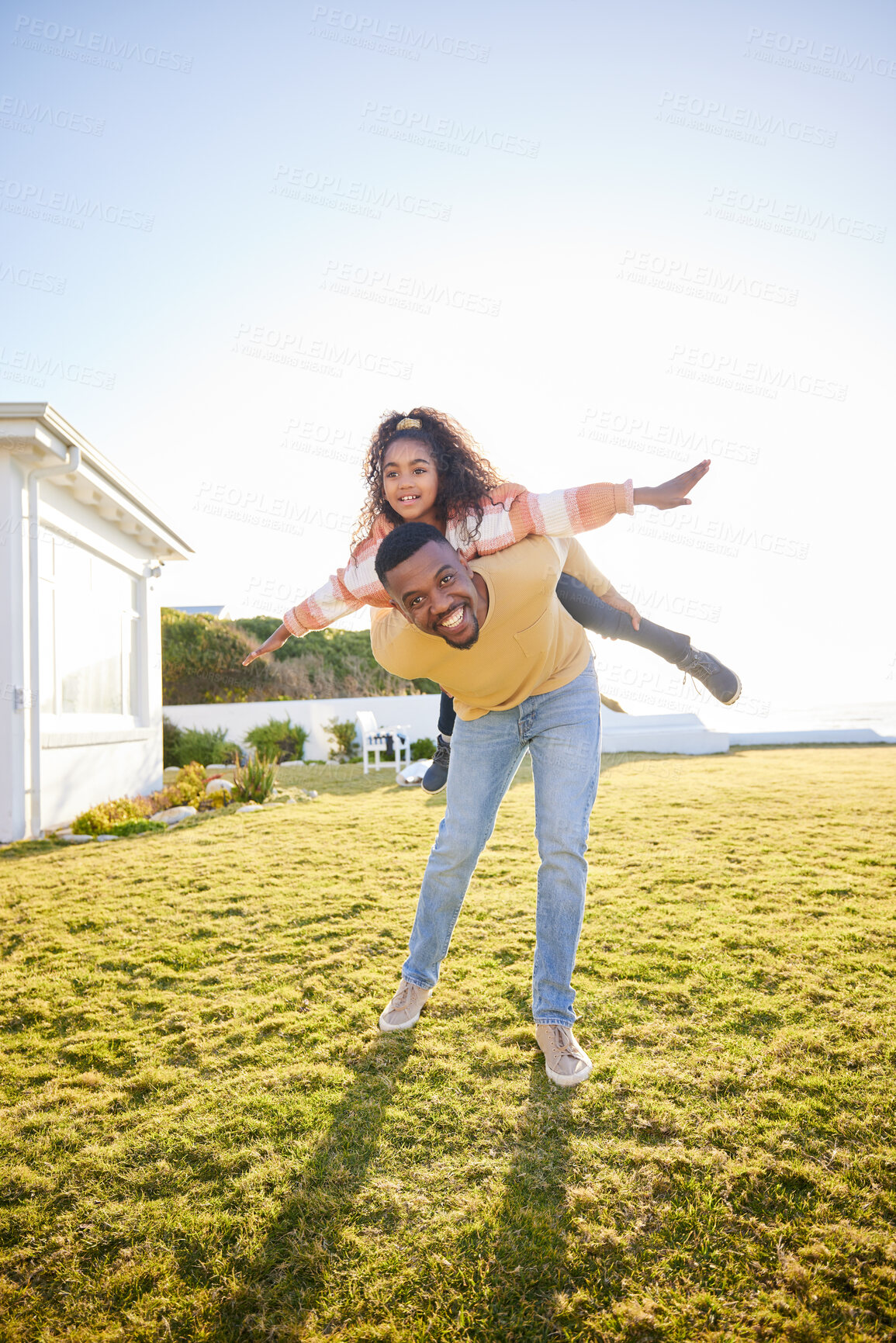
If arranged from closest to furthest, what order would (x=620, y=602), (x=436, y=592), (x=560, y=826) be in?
(x=436, y=592)
(x=560, y=826)
(x=620, y=602)

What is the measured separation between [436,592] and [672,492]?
0.75m

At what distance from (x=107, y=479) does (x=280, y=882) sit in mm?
5348

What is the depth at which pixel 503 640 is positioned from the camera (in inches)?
80.7

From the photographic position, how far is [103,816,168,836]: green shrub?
21.8 ft

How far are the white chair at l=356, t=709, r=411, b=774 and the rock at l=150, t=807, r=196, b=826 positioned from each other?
147 inches

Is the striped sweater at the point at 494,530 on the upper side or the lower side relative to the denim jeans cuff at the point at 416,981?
upper

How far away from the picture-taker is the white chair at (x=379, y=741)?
1120cm

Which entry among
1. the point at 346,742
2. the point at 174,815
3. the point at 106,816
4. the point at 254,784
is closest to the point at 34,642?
the point at 106,816

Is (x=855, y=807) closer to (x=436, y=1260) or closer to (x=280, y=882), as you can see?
(x=280, y=882)

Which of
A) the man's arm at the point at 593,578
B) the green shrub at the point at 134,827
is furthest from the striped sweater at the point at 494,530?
the green shrub at the point at 134,827

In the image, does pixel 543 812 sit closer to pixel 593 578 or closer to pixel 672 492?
pixel 593 578

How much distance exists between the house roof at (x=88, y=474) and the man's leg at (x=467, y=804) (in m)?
5.72

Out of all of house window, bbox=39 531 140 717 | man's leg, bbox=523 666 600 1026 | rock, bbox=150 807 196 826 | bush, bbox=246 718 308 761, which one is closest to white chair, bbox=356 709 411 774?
bush, bbox=246 718 308 761

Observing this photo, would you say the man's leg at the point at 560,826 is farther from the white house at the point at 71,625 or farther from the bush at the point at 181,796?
the bush at the point at 181,796
